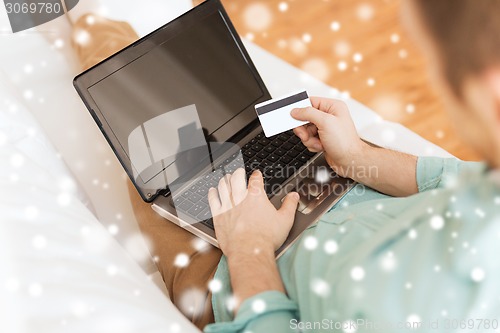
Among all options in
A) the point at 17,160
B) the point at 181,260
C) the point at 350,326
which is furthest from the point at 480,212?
the point at 17,160

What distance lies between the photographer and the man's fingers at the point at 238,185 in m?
0.85

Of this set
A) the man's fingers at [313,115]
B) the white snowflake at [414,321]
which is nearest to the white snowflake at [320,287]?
the white snowflake at [414,321]

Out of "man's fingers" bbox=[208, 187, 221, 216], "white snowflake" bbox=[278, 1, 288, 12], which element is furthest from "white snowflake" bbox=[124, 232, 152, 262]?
"white snowflake" bbox=[278, 1, 288, 12]

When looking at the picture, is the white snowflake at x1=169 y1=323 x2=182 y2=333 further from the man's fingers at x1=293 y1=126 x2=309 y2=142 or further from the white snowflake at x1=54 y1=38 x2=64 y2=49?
the white snowflake at x1=54 y1=38 x2=64 y2=49

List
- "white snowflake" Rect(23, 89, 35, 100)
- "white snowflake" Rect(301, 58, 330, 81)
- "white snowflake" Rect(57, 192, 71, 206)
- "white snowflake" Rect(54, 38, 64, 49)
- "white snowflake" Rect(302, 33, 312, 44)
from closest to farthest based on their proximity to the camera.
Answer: "white snowflake" Rect(57, 192, 71, 206) → "white snowflake" Rect(23, 89, 35, 100) → "white snowflake" Rect(54, 38, 64, 49) → "white snowflake" Rect(301, 58, 330, 81) → "white snowflake" Rect(302, 33, 312, 44)

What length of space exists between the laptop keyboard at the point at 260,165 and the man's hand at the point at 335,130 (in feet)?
0.26

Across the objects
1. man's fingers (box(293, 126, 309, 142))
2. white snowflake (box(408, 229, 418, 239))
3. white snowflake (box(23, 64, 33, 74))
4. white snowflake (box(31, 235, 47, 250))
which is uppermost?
white snowflake (box(23, 64, 33, 74))

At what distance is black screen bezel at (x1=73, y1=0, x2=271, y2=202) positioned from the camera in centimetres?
88

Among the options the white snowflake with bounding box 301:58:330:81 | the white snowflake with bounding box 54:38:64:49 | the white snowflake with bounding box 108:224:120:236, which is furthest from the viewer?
the white snowflake with bounding box 301:58:330:81

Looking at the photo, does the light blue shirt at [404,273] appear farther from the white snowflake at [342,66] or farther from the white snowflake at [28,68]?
the white snowflake at [342,66]

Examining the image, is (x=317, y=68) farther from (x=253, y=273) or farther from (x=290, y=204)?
(x=253, y=273)

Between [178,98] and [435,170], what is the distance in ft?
1.51

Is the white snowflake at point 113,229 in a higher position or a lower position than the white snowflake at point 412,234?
higher

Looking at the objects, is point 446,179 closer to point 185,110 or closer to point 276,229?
point 276,229
